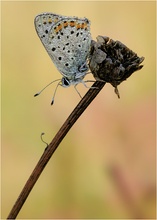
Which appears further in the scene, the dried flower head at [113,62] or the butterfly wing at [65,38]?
the butterfly wing at [65,38]

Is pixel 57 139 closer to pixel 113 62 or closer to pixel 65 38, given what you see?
pixel 113 62

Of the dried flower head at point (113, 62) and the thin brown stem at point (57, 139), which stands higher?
the dried flower head at point (113, 62)

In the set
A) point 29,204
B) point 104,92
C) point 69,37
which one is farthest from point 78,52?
point 29,204

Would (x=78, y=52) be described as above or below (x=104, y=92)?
above

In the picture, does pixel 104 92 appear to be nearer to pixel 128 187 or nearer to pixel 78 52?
pixel 128 187

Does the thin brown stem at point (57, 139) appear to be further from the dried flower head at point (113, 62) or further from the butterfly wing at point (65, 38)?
the butterfly wing at point (65, 38)

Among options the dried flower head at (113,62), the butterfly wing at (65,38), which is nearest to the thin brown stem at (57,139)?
the dried flower head at (113,62)

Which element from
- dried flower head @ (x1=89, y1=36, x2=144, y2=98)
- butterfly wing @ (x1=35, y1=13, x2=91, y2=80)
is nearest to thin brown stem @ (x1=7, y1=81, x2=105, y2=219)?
dried flower head @ (x1=89, y1=36, x2=144, y2=98)

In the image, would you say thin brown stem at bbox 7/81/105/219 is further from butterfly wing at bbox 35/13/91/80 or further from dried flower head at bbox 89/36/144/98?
butterfly wing at bbox 35/13/91/80
